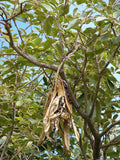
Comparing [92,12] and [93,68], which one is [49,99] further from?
[93,68]

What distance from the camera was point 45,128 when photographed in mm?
792

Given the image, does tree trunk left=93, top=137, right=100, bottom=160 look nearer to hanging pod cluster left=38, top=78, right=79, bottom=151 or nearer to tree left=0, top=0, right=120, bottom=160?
tree left=0, top=0, right=120, bottom=160

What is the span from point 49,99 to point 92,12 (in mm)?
598

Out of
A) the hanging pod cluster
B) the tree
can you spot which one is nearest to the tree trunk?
the tree

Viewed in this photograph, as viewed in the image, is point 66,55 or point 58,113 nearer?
point 58,113

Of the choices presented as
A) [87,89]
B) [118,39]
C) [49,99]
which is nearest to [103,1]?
[118,39]

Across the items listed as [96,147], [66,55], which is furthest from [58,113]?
[96,147]

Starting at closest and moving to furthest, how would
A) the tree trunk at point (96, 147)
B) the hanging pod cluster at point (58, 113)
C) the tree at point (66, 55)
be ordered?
the hanging pod cluster at point (58, 113)
the tree at point (66, 55)
the tree trunk at point (96, 147)

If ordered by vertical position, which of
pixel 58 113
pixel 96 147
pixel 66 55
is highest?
pixel 66 55

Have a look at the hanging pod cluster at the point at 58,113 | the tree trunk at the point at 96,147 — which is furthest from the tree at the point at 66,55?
the hanging pod cluster at the point at 58,113

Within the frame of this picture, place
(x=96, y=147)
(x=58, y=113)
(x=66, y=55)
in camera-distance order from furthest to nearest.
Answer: (x=96, y=147) → (x=66, y=55) → (x=58, y=113)

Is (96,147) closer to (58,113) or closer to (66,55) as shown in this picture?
(66,55)

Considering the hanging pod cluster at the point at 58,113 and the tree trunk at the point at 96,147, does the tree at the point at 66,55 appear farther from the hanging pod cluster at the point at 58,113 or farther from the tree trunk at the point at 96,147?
the hanging pod cluster at the point at 58,113

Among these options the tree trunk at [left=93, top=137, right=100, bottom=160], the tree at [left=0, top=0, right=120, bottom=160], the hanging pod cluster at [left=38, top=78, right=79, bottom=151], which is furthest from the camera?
the tree trunk at [left=93, top=137, right=100, bottom=160]
